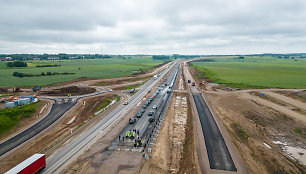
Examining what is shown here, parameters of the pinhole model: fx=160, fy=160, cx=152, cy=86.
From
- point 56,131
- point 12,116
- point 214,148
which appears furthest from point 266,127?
point 12,116

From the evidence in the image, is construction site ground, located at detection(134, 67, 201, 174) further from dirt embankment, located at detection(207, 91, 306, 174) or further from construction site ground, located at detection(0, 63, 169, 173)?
construction site ground, located at detection(0, 63, 169, 173)

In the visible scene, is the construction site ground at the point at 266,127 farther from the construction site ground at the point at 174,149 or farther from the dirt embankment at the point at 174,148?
the dirt embankment at the point at 174,148

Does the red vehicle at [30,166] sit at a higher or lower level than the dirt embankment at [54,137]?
higher

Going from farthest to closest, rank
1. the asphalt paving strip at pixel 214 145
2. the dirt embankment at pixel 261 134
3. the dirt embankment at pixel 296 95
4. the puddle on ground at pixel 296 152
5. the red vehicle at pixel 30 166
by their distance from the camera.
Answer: the dirt embankment at pixel 296 95 < the puddle on ground at pixel 296 152 < the dirt embankment at pixel 261 134 < the asphalt paving strip at pixel 214 145 < the red vehicle at pixel 30 166

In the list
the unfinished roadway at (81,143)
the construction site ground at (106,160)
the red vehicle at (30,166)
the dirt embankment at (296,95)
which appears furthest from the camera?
the dirt embankment at (296,95)

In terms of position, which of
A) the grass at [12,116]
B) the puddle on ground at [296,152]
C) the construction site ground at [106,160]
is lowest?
the puddle on ground at [296,152]

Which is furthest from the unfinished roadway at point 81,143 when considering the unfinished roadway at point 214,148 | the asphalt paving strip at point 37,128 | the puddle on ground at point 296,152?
the puddle on ground at point 296,152

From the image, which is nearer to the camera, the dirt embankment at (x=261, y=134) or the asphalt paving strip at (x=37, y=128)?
the dirt embankment at (x=261, y=134)
